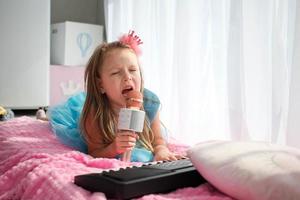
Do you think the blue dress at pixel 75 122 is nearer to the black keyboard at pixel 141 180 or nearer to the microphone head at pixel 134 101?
the microphone head at pixel 134 101

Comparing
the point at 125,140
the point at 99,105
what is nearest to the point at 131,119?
the point at 125,140

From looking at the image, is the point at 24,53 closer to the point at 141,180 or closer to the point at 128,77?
the point at 128,77

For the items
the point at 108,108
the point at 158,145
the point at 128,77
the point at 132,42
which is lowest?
the point at 158,145

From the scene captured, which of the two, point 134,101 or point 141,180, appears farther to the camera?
point 134,101

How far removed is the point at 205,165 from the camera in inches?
24.5

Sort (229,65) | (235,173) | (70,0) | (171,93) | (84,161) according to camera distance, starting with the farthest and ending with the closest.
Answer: (70,0) < (171,93) < (229,65) < (84,161) < (235,173)

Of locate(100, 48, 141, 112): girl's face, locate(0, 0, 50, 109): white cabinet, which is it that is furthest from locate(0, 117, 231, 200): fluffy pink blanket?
locate(0, 0, 50, 109): white cabinet

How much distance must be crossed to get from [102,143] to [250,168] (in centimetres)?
58

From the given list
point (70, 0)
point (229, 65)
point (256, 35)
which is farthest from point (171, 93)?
point (70, 0)

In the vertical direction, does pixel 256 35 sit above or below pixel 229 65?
above

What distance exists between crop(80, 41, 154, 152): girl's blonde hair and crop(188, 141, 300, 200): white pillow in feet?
1.48

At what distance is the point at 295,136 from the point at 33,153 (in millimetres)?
760

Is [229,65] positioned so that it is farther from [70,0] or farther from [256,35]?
[70,0]

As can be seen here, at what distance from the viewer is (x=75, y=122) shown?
3.99 feet
